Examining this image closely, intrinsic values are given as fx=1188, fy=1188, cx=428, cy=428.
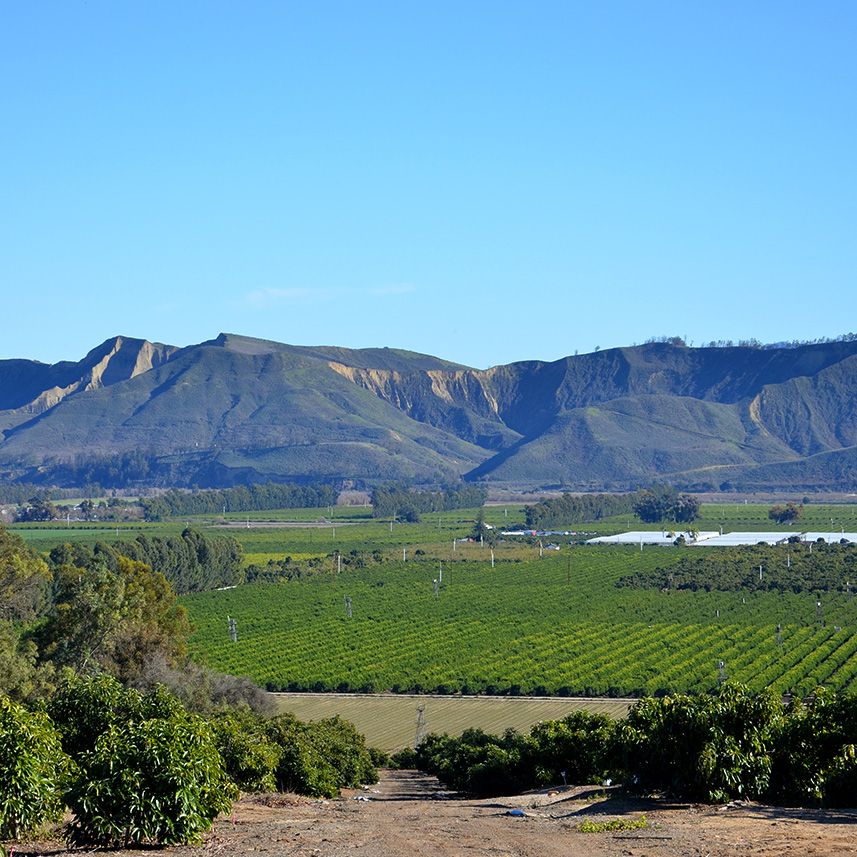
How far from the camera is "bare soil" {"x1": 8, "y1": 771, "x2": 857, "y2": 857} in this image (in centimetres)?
1753

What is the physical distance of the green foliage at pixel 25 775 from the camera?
17141mm

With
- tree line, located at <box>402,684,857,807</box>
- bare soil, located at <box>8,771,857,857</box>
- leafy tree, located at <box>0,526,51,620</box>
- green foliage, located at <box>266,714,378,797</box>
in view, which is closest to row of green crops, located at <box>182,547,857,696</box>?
leafy tree, located at <box>0,526,51,620</box>

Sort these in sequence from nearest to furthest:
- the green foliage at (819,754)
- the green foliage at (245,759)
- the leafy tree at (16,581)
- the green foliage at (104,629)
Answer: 1. the green foliage at (819,754)
2. the green foliage at (245,759)
3. the green foliage at (104,629)
4. the leafy tree at (16,581)

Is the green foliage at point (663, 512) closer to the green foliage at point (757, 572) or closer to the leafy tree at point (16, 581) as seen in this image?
the green foliage at point (757, 572)

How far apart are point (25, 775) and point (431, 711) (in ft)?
135

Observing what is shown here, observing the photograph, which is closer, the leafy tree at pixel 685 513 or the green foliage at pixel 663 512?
the leafy tree at pixel 685 513

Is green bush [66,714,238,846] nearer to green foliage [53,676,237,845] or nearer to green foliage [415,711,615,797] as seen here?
green foliage [53,676,237,845]

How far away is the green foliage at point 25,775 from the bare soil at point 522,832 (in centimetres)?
56

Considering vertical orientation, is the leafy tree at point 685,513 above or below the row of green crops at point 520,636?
above

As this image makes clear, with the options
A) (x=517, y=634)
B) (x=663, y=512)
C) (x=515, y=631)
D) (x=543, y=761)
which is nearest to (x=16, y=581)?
(x=543, y=761)

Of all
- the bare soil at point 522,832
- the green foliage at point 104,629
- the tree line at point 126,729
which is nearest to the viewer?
the tree line at point 126,729

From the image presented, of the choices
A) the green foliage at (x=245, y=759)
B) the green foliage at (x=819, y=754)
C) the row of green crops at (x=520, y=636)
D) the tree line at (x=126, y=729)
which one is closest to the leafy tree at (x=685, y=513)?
the row of green crops at (x=520, y=636)

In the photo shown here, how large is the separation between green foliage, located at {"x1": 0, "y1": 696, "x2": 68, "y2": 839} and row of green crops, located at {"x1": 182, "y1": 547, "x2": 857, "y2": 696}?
44.4 m

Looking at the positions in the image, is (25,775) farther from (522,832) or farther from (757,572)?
(757,572)
